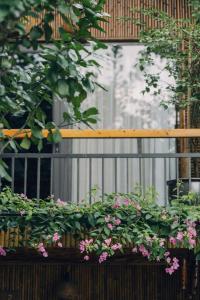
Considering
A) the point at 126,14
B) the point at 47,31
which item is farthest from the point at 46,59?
the point at 126,14

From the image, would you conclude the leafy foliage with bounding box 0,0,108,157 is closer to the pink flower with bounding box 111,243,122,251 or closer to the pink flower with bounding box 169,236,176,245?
the pink flower with bounding box 111,243,122,251

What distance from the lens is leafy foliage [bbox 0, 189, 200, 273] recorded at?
4.51 metres

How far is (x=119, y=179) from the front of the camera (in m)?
6.57

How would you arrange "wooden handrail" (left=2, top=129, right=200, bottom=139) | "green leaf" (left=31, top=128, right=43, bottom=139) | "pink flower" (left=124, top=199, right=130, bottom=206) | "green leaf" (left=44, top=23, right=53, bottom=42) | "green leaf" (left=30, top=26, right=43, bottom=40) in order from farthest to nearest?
"wooden handrail" (left=2, top=129, right=200, bottom=139)
"pink flower" (left=124, top=199, right=130, bottom=206)
"green leaf" (left=31, top=128, right=43, bottom=139)
"green leaf" (left=44, top=23, right=53, bottom=42)
"green leaf" (left=30, top=26, right=43, bottom=40)

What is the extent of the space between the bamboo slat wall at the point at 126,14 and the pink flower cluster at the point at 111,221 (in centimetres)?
291

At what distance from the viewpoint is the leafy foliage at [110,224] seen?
14.8 feet

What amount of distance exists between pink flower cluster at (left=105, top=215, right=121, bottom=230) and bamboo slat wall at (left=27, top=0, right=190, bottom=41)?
2.91m

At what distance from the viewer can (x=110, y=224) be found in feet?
15.0

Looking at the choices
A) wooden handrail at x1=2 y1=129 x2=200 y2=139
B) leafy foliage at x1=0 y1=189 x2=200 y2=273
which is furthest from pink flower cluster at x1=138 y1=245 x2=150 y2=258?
wooden handrail at x1=2 y1=129 x2=200 y2=139

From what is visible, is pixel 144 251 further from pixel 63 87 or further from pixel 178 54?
pixel 178 54

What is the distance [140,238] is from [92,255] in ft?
2.67

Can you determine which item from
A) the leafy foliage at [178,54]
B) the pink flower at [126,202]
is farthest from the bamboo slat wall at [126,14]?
the pink flower at [126,202]

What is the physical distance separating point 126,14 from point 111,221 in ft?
10.4

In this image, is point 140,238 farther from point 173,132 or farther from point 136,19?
point 136,19
